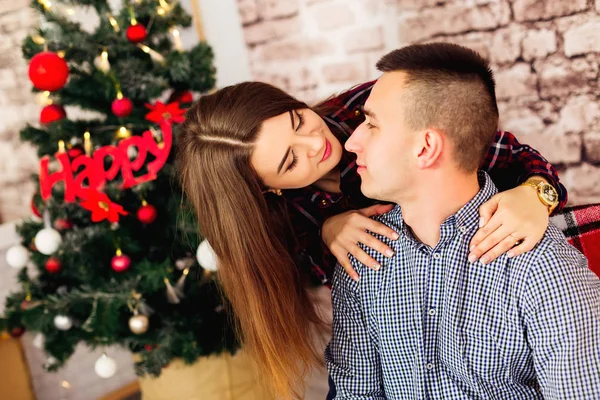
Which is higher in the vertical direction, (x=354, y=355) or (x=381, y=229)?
(x=381, y=229)

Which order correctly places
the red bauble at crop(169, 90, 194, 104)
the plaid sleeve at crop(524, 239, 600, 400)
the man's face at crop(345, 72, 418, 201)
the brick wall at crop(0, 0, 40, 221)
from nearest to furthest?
the plaid sleeve at crop(524, 239, 600, 400) < the man's face at crop(345, 72, 418, 201) < the red bauble at crop(169, 90, 194, 104) < the brick wall at crop(0, 0, 40, 221)

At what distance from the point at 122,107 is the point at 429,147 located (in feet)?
2.93

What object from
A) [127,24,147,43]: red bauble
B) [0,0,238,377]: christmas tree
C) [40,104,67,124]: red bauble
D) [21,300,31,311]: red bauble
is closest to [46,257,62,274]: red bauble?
[0,0,238,377]: christmas tree

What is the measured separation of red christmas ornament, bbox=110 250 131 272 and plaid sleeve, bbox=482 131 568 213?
1.03 meters

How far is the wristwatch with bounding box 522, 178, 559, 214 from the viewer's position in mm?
1205

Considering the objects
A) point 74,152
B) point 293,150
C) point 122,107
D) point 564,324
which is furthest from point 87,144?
point 564,324

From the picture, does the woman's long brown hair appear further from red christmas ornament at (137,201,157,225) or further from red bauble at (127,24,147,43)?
red bauble at (127,24,147,43)

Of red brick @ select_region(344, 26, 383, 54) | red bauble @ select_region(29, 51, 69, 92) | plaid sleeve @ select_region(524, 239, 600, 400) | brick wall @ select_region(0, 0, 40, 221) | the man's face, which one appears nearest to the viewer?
plaid sleeve @ select_region(524, 239, 600, 400)

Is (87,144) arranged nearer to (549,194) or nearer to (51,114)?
(51,114)

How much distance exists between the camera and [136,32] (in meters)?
1.52

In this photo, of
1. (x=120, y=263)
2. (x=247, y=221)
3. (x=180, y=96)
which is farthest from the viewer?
(x=180, y=96)

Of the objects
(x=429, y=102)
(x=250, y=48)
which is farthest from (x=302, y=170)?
(x=250, y=48)

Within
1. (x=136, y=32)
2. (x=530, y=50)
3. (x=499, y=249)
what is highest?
(x=136, y=32)

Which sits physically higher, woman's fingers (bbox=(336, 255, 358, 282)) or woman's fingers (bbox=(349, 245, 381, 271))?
woman's fingers (bbox=(349, 245, 381, 271))
